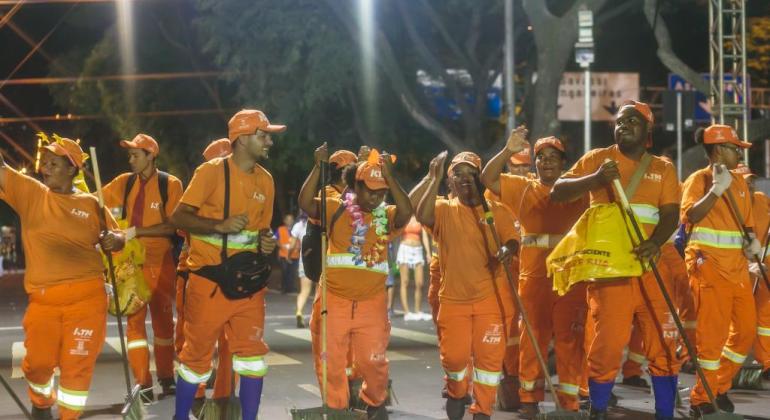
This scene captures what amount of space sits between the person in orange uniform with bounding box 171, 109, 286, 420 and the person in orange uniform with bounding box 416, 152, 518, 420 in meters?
1.36

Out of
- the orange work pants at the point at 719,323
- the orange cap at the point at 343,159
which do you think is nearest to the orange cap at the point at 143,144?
the orange cap at the point at 343,159

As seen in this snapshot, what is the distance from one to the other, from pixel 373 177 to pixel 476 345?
144cm

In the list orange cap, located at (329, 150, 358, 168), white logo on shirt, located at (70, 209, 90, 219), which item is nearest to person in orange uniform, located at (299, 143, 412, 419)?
orange cap, located at (329, 150, 358, 168)

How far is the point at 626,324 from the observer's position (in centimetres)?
863

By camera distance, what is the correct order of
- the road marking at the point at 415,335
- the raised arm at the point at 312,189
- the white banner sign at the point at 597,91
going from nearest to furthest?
the raised arm at the point at 312,189, the road marking at the point at 415,335, the white banner sign at the point at 597,91

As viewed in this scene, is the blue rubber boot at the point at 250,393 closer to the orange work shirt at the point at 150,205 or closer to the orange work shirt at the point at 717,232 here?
the orange work shirt at the point at 150,205

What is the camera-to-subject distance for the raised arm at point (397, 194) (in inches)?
345

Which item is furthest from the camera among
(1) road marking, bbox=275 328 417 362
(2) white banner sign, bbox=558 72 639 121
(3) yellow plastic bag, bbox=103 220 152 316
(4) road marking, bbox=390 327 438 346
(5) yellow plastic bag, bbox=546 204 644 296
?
(2) white banner sign, bbox=558 72 639 121

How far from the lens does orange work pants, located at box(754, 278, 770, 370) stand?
11008mm

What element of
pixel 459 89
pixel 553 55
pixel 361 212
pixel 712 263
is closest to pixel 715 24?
pixel 553 55

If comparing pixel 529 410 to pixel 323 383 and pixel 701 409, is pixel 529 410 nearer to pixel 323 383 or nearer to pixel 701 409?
pixel 701 409

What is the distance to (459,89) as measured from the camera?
29.7 metres

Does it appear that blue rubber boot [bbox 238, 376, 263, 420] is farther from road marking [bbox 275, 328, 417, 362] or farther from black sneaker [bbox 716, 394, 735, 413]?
road marking [bbox 275, 328, 417, 362]

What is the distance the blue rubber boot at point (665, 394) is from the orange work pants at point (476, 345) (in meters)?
1.11
